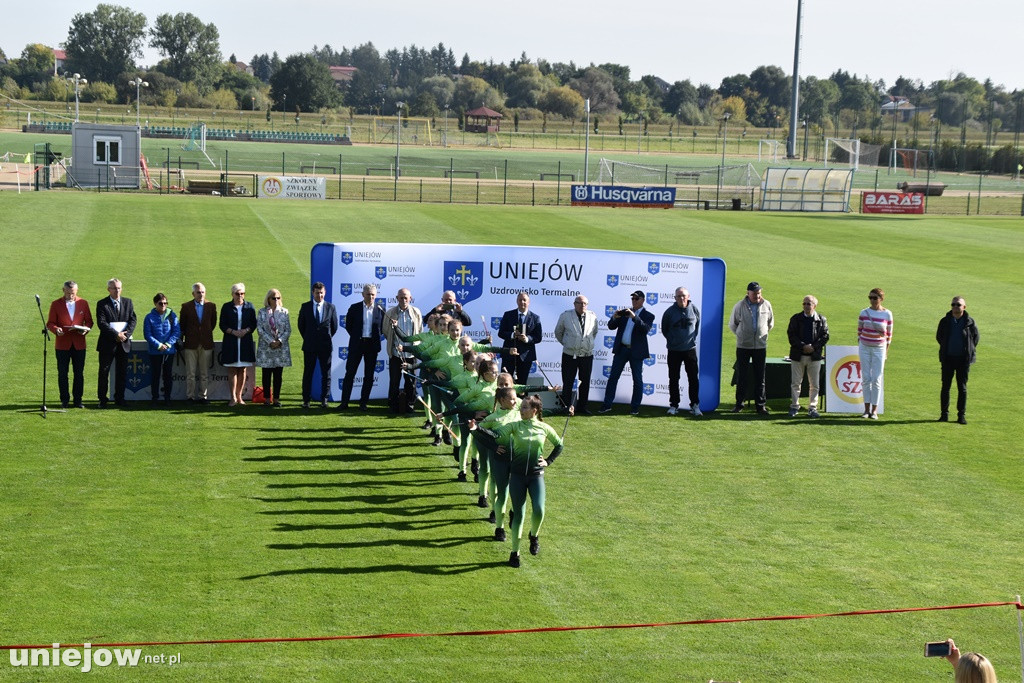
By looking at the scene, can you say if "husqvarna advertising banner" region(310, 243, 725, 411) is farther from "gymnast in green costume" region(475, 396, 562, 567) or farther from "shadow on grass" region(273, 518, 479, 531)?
"gymnast in green costume" region(475, 396, 562, 567)

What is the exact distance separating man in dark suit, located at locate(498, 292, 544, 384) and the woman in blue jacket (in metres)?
5.21

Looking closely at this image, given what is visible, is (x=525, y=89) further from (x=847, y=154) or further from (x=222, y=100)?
(x=847, y=154)

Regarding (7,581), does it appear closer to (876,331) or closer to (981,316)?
(876,331)

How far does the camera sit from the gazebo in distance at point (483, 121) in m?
139

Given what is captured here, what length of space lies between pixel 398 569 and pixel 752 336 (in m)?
9.37

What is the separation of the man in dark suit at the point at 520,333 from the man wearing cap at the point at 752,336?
10.6 feet

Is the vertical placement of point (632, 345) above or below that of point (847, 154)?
below

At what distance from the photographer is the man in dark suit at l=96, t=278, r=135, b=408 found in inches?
708

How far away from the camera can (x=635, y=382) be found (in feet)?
63.5

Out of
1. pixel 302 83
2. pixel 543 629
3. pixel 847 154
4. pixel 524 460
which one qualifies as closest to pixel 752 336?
pixel 524 460

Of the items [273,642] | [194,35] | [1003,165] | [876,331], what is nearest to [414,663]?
[273,642]

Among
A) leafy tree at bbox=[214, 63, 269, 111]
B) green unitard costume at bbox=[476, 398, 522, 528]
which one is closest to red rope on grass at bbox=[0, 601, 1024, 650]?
green unitard costume at bbox=[476, 398, 522, 528]

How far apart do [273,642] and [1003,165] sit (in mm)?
100191

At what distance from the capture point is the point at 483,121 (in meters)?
147
